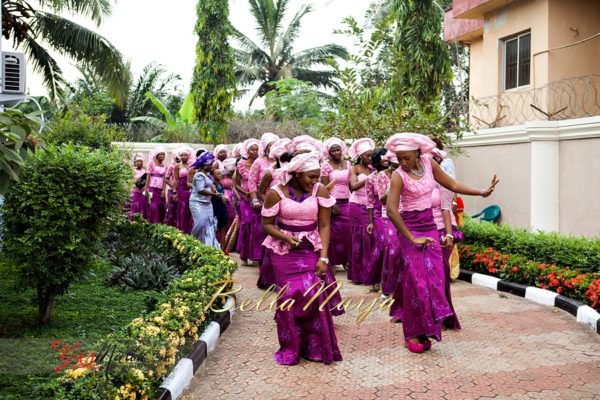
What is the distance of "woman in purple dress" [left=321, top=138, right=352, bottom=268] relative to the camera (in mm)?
10297

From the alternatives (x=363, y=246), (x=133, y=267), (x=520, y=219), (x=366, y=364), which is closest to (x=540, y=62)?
(x=520, y=219)

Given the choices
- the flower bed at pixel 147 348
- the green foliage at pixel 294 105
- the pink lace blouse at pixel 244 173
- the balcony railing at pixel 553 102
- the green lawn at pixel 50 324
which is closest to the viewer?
the flower bed at pixel 147 348

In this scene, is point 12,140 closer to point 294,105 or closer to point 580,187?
point 580,187

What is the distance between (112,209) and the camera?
7117mm

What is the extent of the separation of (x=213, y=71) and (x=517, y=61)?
1095 cm

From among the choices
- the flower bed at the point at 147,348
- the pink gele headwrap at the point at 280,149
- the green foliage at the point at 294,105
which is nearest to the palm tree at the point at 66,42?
the pink gele headwrap at the point at 280,149

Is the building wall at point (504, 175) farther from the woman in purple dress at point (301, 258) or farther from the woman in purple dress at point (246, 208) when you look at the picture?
the woman in purple dress at point (301, 258)

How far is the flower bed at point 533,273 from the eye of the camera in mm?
8539

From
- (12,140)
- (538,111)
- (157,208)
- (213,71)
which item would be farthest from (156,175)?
(12,140)

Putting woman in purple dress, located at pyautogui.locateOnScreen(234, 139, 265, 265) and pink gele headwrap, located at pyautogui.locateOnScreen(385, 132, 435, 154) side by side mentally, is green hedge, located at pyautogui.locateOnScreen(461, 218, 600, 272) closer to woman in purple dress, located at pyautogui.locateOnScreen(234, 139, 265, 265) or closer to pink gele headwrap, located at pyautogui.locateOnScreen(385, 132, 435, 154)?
woman in purple dress, located at pyautogui.locateOnScreen(234, 139, 265, 265)

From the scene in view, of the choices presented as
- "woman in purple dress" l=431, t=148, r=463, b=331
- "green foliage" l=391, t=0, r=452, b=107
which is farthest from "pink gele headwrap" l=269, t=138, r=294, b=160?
"green foliage" l=391, t=0, r=452, b=107

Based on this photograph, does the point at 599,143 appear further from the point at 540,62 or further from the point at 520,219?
the point at 540,62

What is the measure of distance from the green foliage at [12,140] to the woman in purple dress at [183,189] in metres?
8.88

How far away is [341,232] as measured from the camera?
10578 mm
